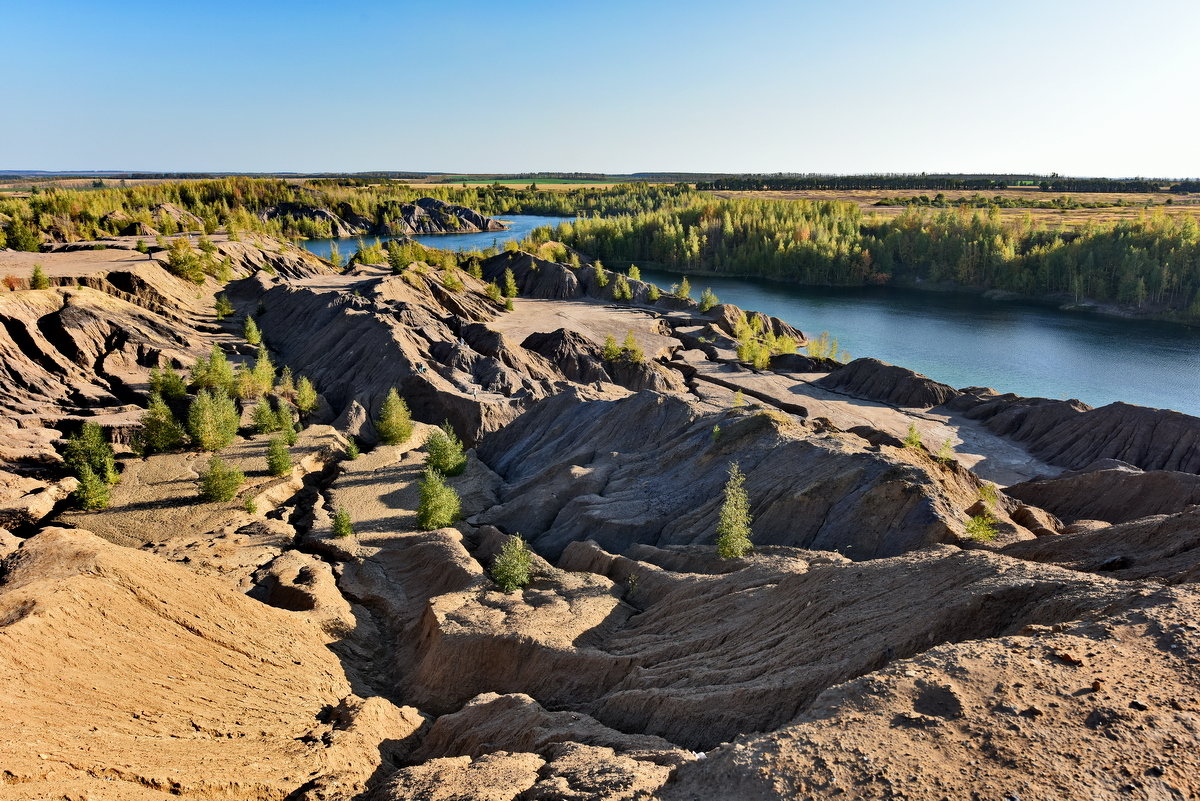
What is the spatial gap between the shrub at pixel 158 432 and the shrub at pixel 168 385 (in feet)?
12.4

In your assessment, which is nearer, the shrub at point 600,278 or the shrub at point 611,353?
the shrub at point 611,353

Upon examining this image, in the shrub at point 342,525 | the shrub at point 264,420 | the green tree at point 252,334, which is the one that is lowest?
the shrub at point 342,525

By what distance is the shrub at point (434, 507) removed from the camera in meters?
28.5

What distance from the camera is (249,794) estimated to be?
1264 cm

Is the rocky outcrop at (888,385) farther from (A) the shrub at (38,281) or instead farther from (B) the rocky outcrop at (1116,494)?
(A) the shrub at (38,281)

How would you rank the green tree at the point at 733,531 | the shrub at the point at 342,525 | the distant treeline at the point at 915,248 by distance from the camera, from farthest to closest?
the distant treeline at the point at 915,248 < the shrub at the point at 342,525 < the green tree at the point at 733,531

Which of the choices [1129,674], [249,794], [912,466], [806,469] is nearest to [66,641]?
[249,794]

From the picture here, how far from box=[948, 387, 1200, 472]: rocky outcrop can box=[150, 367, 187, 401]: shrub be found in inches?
2033

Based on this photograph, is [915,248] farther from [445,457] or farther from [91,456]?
[91,456]

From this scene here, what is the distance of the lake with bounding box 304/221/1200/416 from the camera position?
6219cm

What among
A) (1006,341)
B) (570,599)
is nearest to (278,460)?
(570,599)

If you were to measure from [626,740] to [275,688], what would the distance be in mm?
9123

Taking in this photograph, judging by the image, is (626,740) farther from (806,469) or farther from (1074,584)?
(806,469)

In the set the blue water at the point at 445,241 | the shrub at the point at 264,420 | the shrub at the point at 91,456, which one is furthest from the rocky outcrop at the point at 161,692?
the blue water at the point at 445,241
